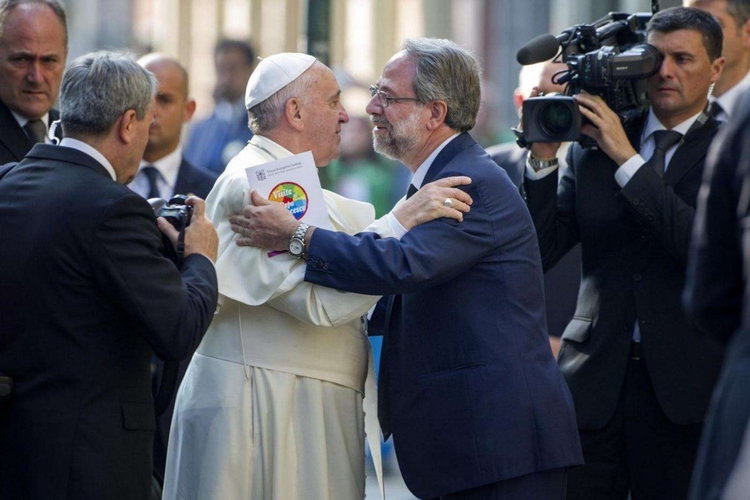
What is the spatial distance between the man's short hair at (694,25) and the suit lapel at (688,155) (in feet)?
0.96

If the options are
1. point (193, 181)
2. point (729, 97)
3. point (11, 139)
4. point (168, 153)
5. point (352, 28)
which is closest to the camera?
point (11, 139)

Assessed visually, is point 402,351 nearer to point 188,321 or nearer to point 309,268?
point 309,268

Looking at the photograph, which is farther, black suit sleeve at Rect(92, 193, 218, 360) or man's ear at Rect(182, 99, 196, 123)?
man's ear at Rect(182, 99, 196, 123)

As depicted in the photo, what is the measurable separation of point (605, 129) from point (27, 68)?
2.11 m

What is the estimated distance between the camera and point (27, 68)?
457 centimetres

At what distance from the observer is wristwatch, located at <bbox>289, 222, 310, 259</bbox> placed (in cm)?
360

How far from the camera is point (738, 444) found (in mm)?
2297

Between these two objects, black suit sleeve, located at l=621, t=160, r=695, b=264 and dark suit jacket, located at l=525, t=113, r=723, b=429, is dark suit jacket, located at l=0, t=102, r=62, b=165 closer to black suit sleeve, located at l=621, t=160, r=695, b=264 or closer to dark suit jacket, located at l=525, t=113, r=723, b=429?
dark suit jacket, located at l=525, t=113, r=723, b=429

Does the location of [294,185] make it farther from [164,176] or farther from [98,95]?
[164,176]

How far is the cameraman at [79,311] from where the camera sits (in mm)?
3229

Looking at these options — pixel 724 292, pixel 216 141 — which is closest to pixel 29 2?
pixel 724 292

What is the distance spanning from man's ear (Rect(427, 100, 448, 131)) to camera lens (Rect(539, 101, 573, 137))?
599 millimetres

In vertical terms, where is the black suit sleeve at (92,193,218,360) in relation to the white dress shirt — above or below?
above

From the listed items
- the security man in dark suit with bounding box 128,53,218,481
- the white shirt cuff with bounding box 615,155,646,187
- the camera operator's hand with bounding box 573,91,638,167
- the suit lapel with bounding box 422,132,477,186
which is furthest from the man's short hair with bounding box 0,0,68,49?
the white shirt cuff with bounding box 615,155,646,187
